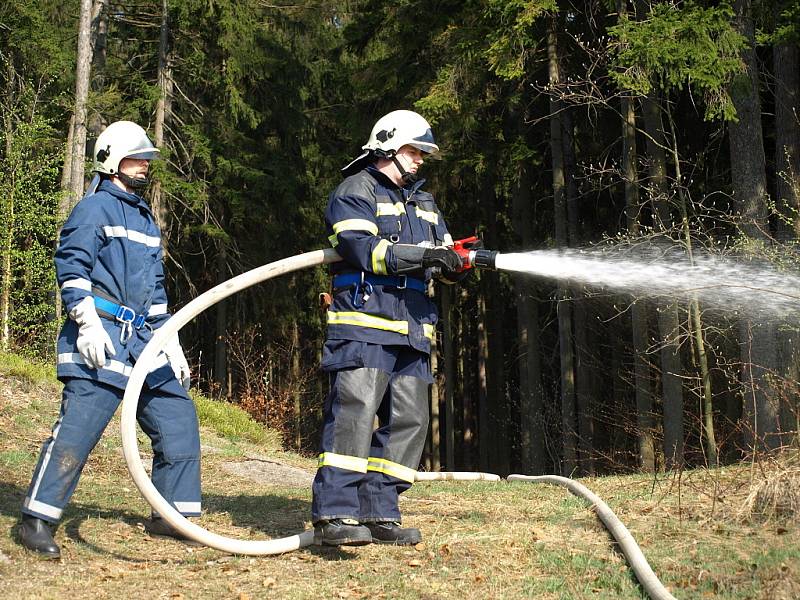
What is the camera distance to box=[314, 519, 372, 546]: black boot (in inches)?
189

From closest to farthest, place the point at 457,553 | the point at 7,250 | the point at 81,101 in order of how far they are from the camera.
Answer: the point at 457,553 < the point at 7,250 < the point at 81,101

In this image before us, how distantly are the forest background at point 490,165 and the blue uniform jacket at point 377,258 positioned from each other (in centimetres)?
271

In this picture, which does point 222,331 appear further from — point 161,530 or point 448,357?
point 161,530

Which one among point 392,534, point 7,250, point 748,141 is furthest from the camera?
point 7,250

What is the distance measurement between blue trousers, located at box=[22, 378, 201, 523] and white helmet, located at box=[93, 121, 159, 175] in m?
1.25

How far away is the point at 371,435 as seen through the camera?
5152 millimetres

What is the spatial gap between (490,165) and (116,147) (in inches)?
485

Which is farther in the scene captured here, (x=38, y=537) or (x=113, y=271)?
(x=113, y=271)

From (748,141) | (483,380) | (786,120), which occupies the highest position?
(786,120)

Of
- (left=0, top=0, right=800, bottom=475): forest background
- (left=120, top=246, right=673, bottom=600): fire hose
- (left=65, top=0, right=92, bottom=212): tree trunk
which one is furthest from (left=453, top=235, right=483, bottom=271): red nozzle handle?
(left=65, top=0, right=92, bottom=212): tree trunk

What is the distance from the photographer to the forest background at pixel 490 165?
11.0 m

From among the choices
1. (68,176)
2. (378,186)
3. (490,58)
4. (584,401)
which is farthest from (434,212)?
(68,176)

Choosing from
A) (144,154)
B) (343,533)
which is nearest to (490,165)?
(144,154)

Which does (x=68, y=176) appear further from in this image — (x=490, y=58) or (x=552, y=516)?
(x=552, y=516)
